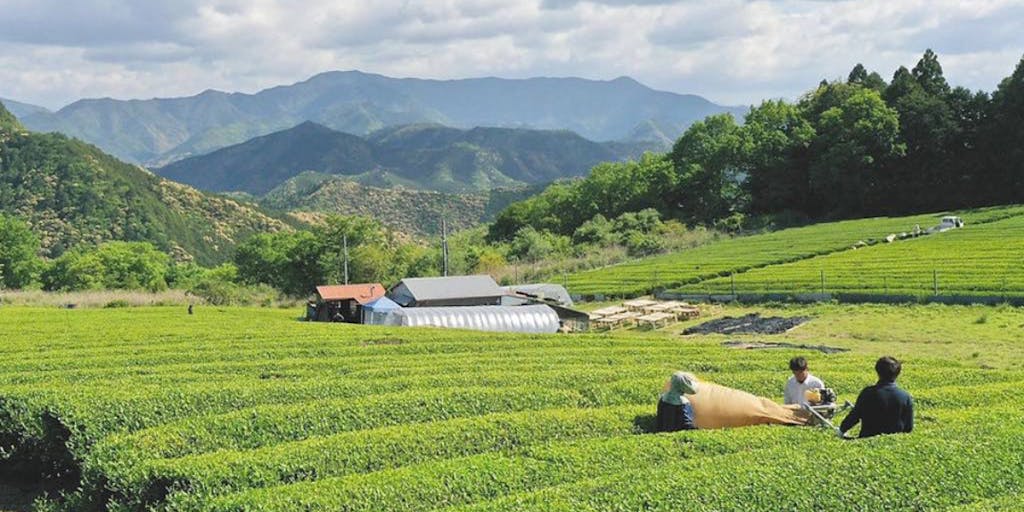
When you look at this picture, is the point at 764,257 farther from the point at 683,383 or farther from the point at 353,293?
the point at 683,383

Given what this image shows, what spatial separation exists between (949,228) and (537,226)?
5604 cm

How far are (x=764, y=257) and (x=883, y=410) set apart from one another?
52.0 meters

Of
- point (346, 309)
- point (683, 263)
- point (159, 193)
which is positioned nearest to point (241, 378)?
point (346, 309)

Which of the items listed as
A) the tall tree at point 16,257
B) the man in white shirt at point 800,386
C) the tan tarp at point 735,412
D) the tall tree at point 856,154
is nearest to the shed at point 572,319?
the man in white shirt at point 800,386

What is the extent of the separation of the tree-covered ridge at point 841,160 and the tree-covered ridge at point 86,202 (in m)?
52.2

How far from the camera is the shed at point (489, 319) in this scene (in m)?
40.9

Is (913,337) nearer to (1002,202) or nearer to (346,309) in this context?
(346,309)

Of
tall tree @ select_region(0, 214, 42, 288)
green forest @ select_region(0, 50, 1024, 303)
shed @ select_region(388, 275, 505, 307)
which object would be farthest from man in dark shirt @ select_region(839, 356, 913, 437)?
tall tree @ select_region(0, 214, 42, 288)

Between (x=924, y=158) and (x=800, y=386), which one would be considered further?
(x=924, y=158)

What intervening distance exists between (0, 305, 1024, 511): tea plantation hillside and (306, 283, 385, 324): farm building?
2103 centimetres

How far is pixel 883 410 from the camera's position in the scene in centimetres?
1163

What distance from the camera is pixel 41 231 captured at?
109 m

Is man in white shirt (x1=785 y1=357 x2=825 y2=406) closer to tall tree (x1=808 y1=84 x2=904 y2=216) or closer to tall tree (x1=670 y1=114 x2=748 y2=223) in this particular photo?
tall tree (x1=808 y1=84 x2=904 y2=216)

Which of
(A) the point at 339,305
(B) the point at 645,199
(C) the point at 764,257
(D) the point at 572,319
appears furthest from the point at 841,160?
(A) the point at 339,305
